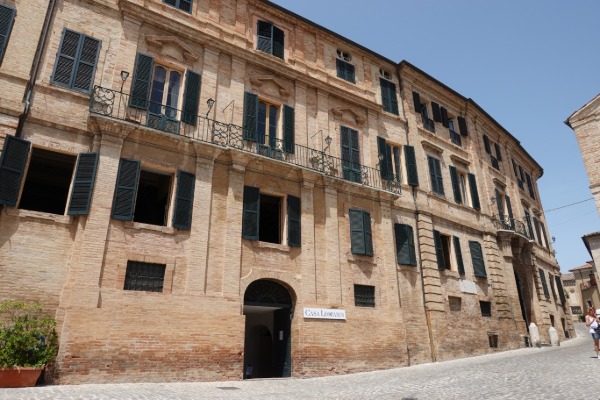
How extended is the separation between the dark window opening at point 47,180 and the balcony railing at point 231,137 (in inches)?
76.6

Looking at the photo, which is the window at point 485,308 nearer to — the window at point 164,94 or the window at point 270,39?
the window at point 270,39

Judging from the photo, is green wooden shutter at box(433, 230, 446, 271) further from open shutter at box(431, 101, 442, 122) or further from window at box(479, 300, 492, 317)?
open shutter at box(431, 101, 442, 122)

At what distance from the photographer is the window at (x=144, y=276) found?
10664mm

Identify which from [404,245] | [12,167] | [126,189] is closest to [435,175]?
[404,245]

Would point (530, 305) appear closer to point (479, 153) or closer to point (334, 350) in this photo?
point (479, 153)

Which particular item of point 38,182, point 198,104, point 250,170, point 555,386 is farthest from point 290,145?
point 555,386

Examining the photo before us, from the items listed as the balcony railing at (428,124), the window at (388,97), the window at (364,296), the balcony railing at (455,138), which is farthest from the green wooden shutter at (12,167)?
the balcony railing at (455,138)

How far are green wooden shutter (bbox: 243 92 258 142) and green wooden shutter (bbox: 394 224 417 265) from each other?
705 cm

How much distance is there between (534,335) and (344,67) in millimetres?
16109

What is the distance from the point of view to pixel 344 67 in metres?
18.5

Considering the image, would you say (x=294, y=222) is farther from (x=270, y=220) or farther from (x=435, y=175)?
(x=435, y=175)

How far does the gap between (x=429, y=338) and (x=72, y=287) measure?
501 inches

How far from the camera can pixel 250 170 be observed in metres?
13.6

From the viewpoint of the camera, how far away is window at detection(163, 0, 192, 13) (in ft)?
47.0
